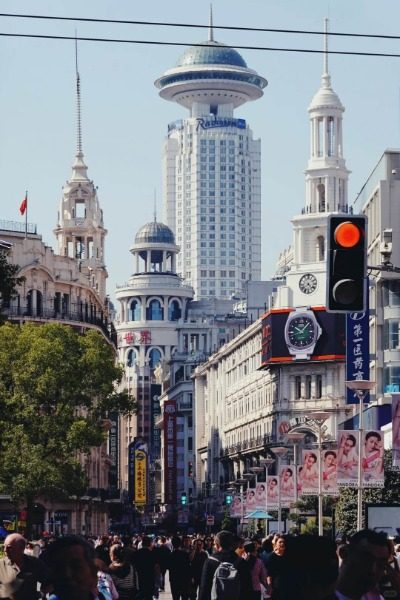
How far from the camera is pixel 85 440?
9344 centimetres

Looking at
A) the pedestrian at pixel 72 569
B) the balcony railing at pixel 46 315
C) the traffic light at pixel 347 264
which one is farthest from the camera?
the balcony railing at pixel 46 315

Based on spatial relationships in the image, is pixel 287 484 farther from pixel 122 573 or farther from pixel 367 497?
pixel 122 573

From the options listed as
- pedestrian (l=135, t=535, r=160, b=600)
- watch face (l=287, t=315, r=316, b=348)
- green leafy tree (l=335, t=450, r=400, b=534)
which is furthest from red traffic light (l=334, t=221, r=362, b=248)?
watch face (l=287, t=315, r=316, b=348)

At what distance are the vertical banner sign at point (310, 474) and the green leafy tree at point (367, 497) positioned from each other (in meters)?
8.00

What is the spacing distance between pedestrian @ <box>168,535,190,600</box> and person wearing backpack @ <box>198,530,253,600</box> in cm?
1323

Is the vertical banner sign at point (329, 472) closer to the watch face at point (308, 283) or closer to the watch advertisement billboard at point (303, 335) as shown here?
the watch advertisement billboard at point (303, 335)

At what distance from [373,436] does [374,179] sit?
63728 millimetres

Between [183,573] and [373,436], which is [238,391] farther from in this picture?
[183,573]

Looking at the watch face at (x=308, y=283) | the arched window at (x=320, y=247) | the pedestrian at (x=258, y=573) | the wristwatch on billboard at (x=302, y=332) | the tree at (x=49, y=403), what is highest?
the arched window at (x=320, y=247)

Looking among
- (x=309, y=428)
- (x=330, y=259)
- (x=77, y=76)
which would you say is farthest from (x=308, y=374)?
(x=330, y=259)

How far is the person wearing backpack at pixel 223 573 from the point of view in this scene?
23016 millimetres

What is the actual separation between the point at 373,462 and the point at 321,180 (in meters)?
132

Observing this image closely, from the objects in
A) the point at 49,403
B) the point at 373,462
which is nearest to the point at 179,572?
the point at 373,462

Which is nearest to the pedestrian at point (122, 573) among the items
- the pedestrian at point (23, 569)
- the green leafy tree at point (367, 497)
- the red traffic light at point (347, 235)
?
the red traffic light at point (347, 235)
